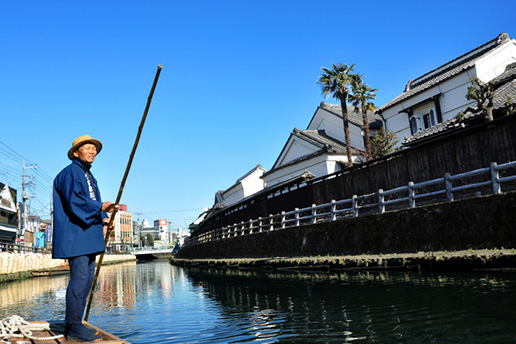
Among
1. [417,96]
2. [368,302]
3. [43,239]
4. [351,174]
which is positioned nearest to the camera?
[368,302]

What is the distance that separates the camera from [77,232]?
431 centimetres

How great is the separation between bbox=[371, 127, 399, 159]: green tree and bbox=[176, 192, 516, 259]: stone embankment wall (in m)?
11.5

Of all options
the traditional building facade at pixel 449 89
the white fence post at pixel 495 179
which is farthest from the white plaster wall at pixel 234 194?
the white fence post at pixel 495 179

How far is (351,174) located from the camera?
1877 cm

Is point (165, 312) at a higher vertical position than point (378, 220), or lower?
lower

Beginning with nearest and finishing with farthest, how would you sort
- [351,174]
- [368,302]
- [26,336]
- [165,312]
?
[26,336] → [368,302] → [165,312] → [351,174]

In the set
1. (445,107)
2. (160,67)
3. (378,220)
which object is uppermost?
(445,107)

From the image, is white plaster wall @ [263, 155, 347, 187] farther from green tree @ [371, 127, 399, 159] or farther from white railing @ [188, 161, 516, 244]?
white railing @ [188, 161, 516, 244]

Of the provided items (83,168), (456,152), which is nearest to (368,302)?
(83,168)

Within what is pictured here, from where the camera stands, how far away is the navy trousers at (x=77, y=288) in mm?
4008

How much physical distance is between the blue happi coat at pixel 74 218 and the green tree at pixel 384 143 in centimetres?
2560

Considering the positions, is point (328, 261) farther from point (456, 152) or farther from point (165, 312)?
point (165, 312)

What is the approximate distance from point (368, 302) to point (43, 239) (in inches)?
3584

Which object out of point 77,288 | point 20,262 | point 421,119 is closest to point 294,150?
point 421,119
